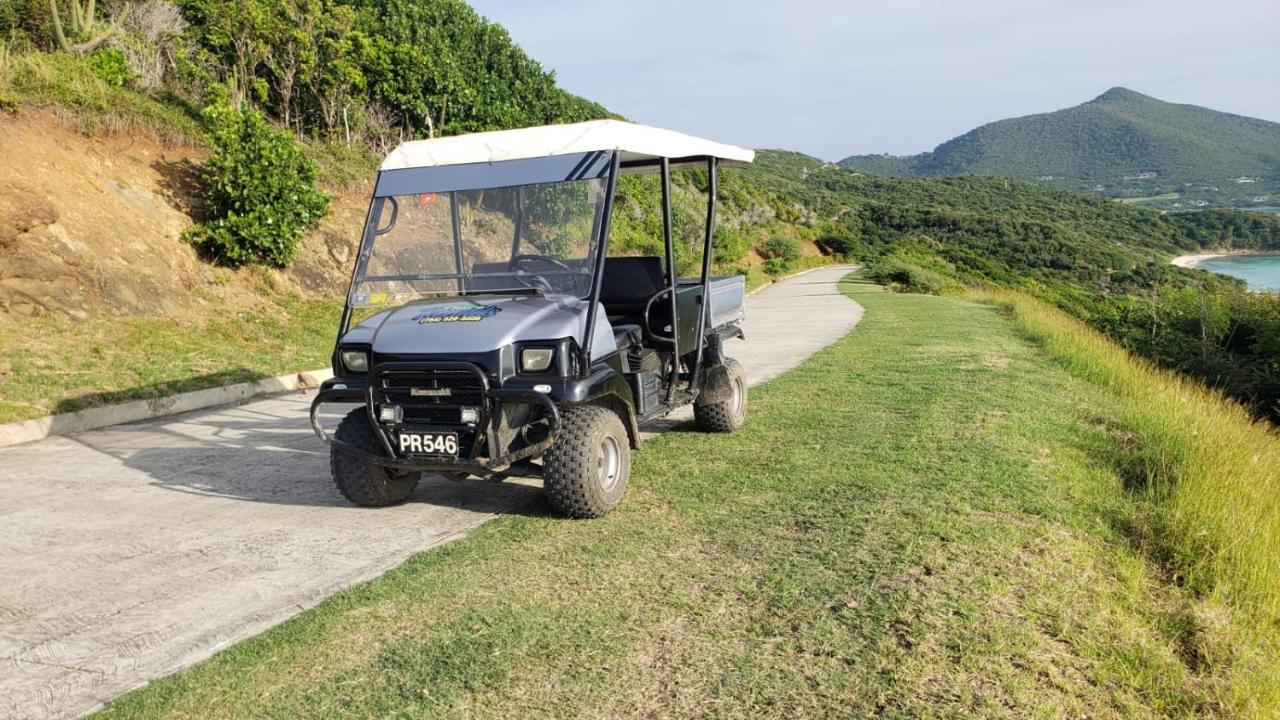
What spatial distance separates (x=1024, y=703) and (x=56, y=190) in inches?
522

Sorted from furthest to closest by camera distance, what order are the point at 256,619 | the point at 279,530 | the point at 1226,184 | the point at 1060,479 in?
the point at 1226,184 < the point at 1060,479 < the point at 279,530 < the point at 256,619

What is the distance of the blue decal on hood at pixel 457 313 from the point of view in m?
5.24

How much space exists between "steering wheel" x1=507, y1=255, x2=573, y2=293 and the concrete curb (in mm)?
5311

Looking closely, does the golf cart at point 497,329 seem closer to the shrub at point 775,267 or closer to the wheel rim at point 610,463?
the wheel rim at point 610,463

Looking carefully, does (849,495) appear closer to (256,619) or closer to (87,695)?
(256,619)

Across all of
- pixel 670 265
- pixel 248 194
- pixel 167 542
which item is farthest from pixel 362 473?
pixel 248 194

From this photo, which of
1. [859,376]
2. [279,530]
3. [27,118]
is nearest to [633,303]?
[279,530]

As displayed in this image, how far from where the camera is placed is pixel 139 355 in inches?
416

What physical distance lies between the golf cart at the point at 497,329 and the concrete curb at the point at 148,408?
4.25 m

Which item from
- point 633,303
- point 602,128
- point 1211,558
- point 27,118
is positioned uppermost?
point 27,118

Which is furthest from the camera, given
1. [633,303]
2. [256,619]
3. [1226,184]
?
[1226,184]

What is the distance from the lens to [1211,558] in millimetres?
4645

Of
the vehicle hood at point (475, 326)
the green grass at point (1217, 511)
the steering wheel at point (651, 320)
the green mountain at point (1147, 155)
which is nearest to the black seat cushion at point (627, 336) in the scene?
the steering wheel at point (651, 320)

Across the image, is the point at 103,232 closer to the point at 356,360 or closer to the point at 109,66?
the point at 109,66
